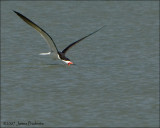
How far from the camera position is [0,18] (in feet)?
124

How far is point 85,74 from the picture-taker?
21.9 m

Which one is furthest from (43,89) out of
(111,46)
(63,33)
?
(63,33)

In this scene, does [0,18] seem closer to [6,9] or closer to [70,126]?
[6,9]

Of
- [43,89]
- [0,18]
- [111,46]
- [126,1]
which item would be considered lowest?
[43,89]

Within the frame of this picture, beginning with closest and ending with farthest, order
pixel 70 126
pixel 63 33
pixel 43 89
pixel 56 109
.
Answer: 1. pixel 70 126
2. pixel 56 109
3. pixel 43 89
4. pixel 63 33

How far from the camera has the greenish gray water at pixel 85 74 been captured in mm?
16922

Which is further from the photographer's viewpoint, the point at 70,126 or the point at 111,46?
the point at 111,46

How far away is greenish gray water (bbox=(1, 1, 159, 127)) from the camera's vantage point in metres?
16.9

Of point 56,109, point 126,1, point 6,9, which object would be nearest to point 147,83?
point 56,109

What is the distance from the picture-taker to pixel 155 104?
1795 centimetres

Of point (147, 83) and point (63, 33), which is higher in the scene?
point (63, 33)

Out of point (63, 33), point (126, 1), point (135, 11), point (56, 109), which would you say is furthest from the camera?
point (126, 1)

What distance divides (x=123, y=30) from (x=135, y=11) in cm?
872

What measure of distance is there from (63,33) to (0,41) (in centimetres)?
400
